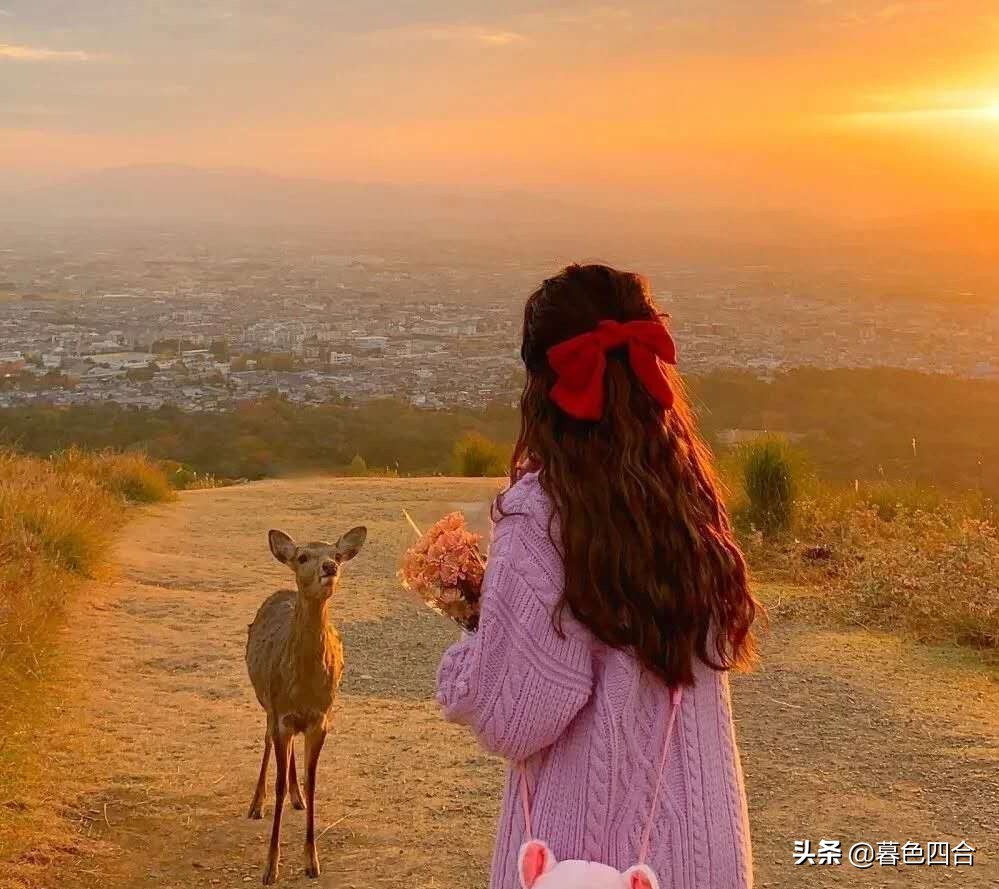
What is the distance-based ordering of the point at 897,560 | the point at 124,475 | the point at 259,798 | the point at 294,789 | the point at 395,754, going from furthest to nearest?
the point at 124,475 → the point at 897,560 → the point at 395,754 → the point at 294,789 → the point at 259,798

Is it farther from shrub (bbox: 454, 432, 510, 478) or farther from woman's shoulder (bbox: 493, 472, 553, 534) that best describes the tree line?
woman's shoulder (bbox: 493, 472, 553, 534)

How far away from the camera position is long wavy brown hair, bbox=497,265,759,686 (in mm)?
2256

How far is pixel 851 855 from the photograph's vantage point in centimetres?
512

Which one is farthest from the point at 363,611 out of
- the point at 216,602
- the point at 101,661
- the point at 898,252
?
the point at 898,252

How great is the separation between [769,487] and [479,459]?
5581 mm

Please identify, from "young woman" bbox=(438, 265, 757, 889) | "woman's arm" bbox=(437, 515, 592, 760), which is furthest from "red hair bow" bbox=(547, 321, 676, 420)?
"woman's arm" bbox=(437, 515, 592, 760)

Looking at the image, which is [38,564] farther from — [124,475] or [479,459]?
[479,459]

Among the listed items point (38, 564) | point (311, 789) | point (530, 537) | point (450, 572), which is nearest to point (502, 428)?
point (38, 564)

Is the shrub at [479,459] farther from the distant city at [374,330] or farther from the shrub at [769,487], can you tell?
the distant city at [374,330]

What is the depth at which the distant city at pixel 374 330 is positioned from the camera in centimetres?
3262

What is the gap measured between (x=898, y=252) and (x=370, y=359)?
2662 centimetres

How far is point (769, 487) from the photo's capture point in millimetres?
11555

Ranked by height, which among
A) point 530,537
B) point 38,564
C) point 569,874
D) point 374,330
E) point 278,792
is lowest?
point 374,330

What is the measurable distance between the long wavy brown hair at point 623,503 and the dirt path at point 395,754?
1.12ft
